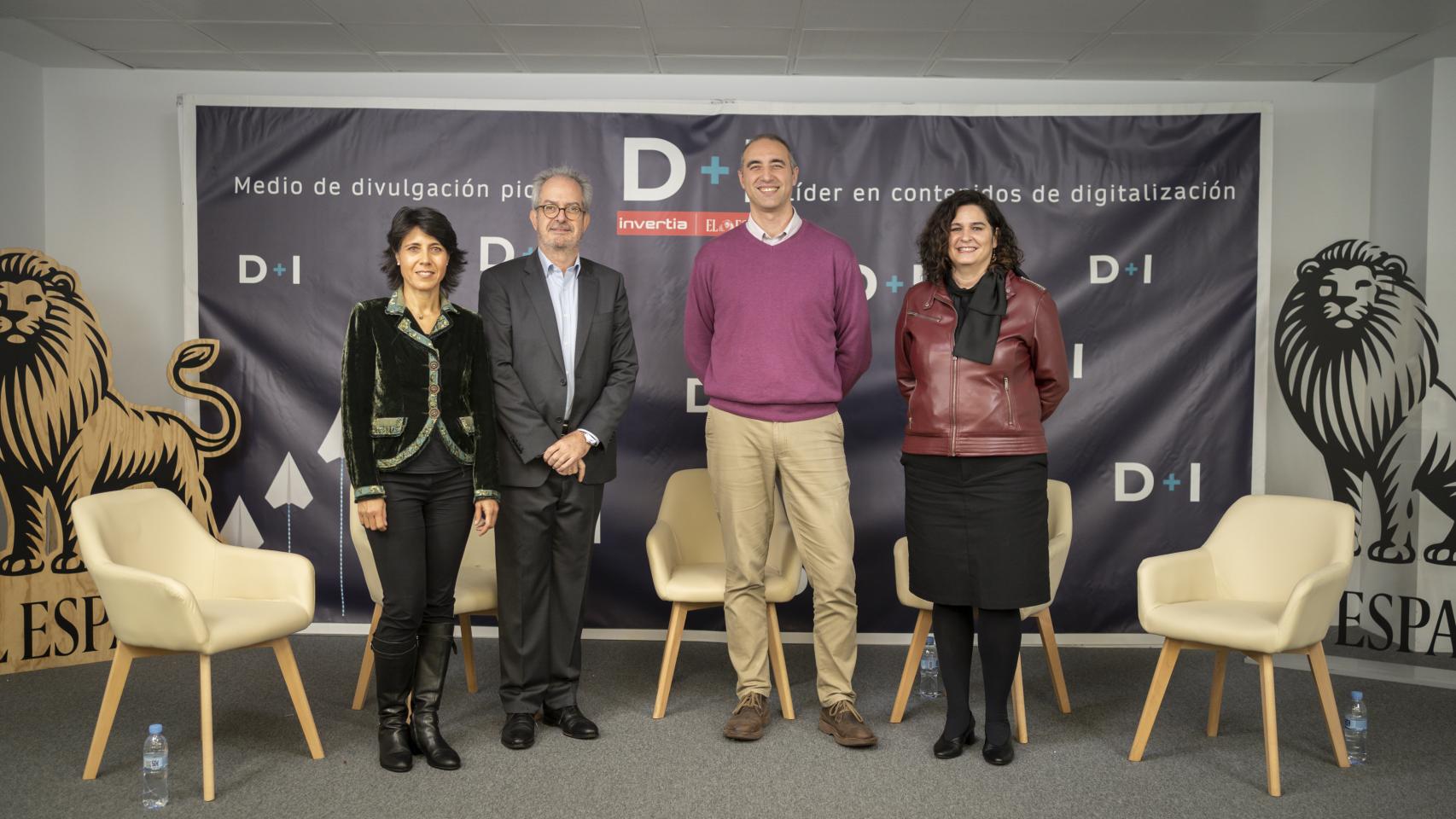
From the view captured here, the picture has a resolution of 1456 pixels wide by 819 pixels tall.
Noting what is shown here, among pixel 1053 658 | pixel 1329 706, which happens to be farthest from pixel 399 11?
pixel 1329 706

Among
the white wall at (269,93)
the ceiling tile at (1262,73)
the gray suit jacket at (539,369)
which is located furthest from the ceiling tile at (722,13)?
the ceiling tile at (1262,73)

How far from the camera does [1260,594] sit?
125 inches

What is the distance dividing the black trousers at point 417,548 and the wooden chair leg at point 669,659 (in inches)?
30.4

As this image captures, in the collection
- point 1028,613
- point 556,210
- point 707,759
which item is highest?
point 556,210

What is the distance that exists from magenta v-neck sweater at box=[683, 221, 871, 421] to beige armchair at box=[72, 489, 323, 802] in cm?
142

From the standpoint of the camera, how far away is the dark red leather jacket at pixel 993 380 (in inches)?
106

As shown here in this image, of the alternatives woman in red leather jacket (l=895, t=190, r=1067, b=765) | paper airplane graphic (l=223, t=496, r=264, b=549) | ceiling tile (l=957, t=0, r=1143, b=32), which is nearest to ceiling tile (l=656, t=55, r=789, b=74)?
ceiling tile (l=957, t=0, r=1143, b=32)

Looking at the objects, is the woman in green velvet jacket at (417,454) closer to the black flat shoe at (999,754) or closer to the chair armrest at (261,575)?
the chair armrest at (261,575)

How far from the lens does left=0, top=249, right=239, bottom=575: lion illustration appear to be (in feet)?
12.1

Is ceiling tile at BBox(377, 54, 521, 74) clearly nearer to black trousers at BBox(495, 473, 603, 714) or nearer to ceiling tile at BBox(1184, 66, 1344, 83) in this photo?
black trousers at BBox(495, 473, 603, 714)

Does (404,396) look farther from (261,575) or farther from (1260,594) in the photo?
(1260,594)

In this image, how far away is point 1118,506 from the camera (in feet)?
A: 13.9

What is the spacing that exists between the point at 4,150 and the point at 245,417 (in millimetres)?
1524

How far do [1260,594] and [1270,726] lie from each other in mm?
608
